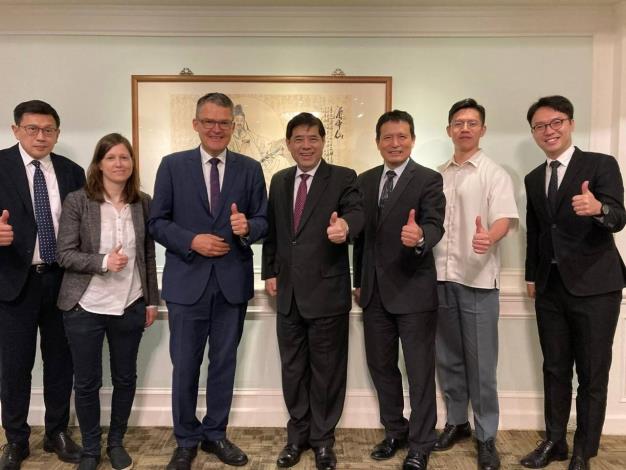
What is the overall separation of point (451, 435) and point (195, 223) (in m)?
1.76

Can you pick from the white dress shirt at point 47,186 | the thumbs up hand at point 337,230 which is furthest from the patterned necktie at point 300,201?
the white dress shirt at point 47,186

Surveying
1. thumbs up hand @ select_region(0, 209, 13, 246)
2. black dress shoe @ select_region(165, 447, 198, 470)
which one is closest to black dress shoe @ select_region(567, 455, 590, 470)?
black dress shoe @ select_region(165, 447, 198, 470)

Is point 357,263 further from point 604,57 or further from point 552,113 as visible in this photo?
point 604,57

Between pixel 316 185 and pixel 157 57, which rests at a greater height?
pixel 157 57

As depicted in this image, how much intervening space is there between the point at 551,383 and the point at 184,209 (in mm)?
1988

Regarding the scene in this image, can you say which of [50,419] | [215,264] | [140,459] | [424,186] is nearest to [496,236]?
[424,186]

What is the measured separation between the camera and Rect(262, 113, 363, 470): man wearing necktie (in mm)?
2357

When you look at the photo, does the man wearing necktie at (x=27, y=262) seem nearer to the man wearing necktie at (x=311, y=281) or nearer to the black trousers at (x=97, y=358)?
the black trousers at (x=97, y=358)

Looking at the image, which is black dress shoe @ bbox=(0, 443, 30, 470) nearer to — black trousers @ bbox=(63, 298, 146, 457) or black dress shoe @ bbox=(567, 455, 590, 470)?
black trousers @ bbox=(63, 298, 146, 457)

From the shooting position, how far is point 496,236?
2377 millimetres

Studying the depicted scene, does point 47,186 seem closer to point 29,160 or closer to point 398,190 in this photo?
point 29,160

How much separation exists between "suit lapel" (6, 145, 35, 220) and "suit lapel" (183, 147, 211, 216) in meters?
0.77

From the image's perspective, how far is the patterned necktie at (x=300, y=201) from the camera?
7.88 feet

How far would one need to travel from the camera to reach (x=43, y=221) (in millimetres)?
2363
